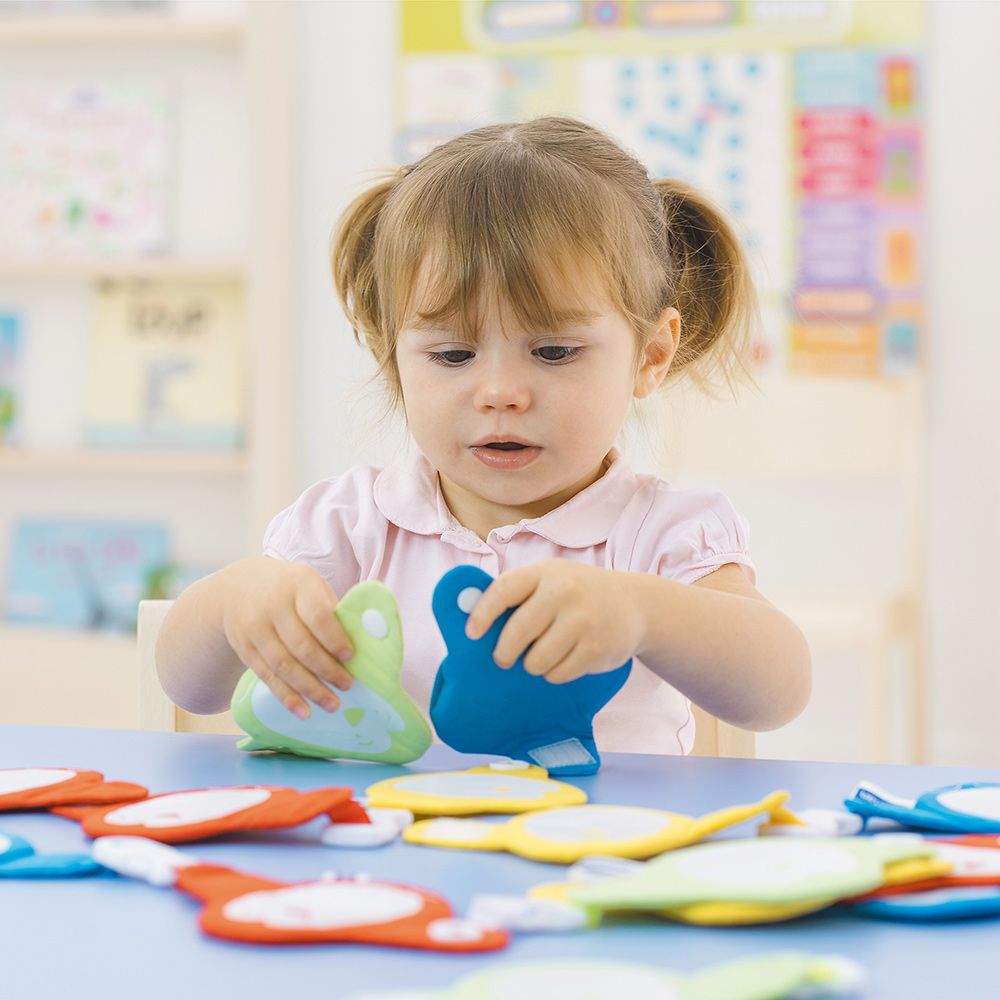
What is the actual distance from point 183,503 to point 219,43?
2.90ft

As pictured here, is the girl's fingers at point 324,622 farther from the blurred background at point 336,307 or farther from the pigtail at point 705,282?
the blurred background at point 336,307

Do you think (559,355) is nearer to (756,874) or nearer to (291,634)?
(291,634)

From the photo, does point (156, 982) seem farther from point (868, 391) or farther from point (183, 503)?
point (183, 503)

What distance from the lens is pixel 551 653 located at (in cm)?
65

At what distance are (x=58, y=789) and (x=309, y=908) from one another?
21cm

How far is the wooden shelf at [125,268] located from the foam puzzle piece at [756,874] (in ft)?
7.37

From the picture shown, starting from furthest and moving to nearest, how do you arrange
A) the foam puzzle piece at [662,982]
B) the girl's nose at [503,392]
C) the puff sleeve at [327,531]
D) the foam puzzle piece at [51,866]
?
the puff sleeve at [327,531]
the girl's nose at [503,392]
the foam puzzle piece at [51,866]
the foam puzzle piece at [662,982]

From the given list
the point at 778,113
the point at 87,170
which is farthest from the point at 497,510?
the point at 87,170

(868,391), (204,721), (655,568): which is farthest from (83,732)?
(868,391)

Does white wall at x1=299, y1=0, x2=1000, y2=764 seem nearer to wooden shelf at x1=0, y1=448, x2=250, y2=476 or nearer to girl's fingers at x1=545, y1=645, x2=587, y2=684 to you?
wooden shelf at x1=0, y1=448, x2=250, y2=476

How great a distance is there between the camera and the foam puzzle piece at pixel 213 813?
50cm

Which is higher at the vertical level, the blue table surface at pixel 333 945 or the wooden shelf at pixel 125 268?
the wooden shelf at pixel 125 268

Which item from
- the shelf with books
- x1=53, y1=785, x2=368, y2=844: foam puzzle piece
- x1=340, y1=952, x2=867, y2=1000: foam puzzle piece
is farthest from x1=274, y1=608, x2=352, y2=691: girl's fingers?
the shelf with books

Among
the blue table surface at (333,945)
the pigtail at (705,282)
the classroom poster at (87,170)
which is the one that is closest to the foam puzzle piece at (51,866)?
the blue table surface at (333,945)
